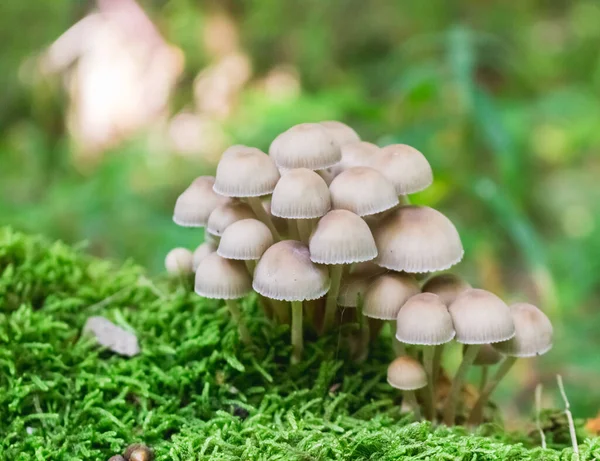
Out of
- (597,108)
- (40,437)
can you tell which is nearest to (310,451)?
(40,437)

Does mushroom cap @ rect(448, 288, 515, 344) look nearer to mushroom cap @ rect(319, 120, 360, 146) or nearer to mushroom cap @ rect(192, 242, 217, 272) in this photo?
mushroom cap @ rect(319, 120, 360, 146)

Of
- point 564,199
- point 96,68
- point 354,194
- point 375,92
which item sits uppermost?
point 375,92

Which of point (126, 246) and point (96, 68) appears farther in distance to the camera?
point (96, 68)

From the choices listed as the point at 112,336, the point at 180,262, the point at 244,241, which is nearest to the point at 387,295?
the point at 244,241

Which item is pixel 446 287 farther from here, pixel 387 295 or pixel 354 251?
pixel 354 251

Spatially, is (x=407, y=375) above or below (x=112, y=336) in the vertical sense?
below

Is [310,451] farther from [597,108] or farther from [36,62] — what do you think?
[36,62]
